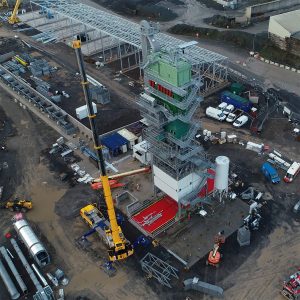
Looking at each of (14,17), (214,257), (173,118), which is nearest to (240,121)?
(173,118)

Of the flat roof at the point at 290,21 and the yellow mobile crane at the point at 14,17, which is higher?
the flat roof at the point at 290,21

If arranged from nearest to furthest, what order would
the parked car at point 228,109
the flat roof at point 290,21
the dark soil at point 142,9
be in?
the parked car at point 228,109
the flat roof at point 290,21
the dark soil at point 142,9

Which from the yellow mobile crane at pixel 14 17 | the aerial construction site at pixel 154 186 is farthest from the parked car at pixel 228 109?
the yellow mobile crane at pixel 14 17

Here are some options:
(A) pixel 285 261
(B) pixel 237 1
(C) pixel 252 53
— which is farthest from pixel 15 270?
(B) pixel 237 1

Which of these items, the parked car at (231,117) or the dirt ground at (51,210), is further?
the parked car at (231,117)

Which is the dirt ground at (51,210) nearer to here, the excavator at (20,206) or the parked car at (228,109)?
the excavator at (20,206)

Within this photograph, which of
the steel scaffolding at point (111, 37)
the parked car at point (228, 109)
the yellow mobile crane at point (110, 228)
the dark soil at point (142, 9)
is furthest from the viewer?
the dark soil at point (142, 9)

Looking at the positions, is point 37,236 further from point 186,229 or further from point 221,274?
point 221,274
